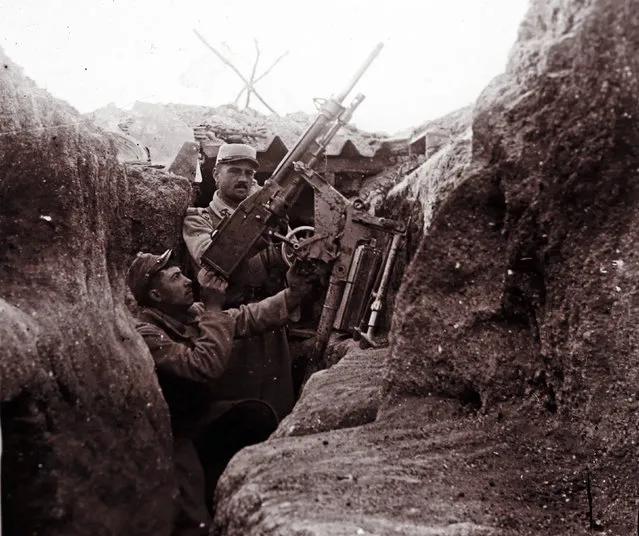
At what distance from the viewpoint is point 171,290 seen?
134 inches

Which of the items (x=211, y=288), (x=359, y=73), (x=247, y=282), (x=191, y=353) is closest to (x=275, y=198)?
(x=247, y=282)

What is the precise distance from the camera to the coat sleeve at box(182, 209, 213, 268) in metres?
4.31

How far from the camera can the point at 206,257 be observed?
13.8 ft

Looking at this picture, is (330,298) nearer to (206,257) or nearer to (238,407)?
(206,257)

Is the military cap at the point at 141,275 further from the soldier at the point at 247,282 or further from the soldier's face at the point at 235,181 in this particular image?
the soldier's face at the point at 235,181

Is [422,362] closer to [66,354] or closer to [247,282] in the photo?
[66,354]

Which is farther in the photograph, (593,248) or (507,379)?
(507,379)

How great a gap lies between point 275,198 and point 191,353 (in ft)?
4.76

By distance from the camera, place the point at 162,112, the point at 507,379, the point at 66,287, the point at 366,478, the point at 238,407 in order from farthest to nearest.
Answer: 1. the point at 162,112
2. the point at 238,407
3. the point at 66,287
4. the point at 507,379
5. the point at 366,478

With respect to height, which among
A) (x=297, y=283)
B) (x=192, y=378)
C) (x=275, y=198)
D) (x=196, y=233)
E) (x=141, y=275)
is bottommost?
(x=192, y=378)

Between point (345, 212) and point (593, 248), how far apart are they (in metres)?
2.47

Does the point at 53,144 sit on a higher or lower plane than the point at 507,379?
higher

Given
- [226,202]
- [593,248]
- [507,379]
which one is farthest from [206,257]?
[593,248]

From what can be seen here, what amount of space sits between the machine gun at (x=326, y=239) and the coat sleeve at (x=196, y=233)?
9 cm
